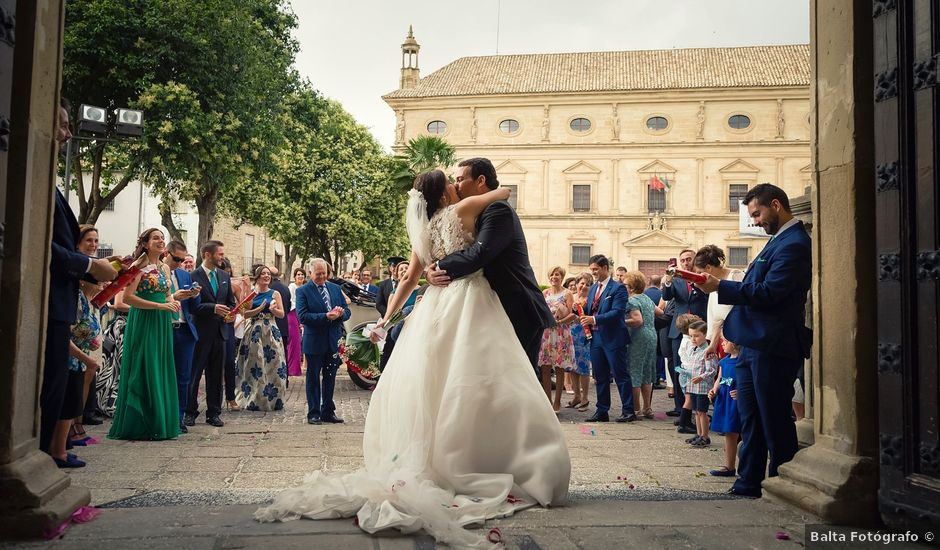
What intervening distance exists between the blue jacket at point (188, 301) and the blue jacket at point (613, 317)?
474cm

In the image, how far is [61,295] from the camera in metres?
4.57

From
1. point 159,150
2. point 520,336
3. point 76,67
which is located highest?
point 76,67

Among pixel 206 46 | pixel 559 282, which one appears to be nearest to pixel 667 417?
pixel 559 282

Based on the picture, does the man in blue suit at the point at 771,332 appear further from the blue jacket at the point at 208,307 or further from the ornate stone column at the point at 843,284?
the blue jacket at the point at 208,307

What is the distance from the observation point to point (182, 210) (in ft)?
153

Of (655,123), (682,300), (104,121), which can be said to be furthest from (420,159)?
(682,300)

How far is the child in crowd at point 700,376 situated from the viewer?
7.35 meters

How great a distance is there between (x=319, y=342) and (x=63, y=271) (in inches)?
175

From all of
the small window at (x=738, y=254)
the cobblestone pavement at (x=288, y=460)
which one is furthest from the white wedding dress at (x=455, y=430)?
the small window at (x=738, y=254)

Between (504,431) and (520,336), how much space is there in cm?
76

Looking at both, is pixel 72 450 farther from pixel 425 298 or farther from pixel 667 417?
pixel 667 417

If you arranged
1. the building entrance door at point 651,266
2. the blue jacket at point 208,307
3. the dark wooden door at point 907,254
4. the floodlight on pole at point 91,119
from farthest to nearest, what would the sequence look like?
the building entrance door at point 651,266
the floodlight on pole at point 91,119
the blue jacket at point 208,307
the dark wooden door at point 907,254

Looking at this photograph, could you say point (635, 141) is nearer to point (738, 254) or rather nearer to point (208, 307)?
point (738, 254)

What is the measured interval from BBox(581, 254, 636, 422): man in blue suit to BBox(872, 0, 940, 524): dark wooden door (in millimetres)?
5480
